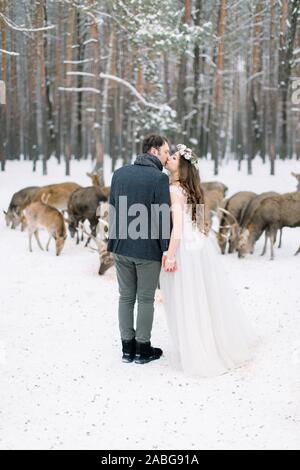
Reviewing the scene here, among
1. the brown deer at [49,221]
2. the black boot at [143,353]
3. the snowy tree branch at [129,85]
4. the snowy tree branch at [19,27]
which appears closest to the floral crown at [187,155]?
the black boot at [143,353]

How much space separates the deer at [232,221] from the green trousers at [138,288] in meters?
5.86

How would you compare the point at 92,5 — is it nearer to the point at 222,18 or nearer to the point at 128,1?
the point at 128,1

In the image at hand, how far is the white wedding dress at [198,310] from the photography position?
5379 mm

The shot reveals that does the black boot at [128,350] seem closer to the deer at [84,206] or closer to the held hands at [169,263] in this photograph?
the held hands at [169,263]

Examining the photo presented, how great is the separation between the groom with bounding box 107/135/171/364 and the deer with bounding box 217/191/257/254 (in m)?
5.85

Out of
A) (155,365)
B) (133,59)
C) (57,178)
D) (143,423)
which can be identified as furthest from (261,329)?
(133,59)

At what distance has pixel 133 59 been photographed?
871 inches

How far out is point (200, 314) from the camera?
543 centimetres

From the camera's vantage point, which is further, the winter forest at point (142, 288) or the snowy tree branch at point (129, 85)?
the snowy tree branch at point (129, 85)

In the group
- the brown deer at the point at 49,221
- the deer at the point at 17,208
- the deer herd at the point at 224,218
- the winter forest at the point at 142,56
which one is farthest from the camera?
the winter forest at the point at 142,56

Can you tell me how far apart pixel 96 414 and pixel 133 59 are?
19.3 m

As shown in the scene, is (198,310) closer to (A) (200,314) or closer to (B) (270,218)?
(A) (200,314)

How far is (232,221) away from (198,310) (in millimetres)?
6872

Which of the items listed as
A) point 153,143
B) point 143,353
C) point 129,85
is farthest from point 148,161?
point 129,85
